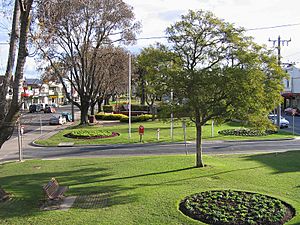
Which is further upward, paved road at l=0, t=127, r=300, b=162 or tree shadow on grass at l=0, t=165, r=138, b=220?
tree shadow on grass at l=0, t=165, r=138, b=220

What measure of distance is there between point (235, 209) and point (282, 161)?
9360 millimetres

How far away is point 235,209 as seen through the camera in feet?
30.8

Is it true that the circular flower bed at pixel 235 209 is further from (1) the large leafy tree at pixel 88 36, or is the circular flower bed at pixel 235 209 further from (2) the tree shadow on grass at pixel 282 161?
(1) the large leafy tree at pixel 88 36

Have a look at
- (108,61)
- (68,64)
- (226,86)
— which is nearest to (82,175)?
(226,86)

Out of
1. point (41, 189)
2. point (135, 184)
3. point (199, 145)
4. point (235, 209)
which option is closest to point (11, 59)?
point (41, 189)

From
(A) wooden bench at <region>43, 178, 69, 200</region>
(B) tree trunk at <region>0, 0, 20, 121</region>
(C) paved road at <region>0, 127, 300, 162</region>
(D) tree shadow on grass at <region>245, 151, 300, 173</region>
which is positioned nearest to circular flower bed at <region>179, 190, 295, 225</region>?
(A) wooden bench at <region>43, 178, 69, 200</region>

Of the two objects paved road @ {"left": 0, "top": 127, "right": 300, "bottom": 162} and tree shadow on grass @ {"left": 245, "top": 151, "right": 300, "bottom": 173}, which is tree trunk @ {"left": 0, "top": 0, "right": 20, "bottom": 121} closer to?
tree shadow on grass @ {"left": 245, "top": 151, "right": 300, "bottom": 173}

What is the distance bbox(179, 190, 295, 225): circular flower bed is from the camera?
28.5 feet

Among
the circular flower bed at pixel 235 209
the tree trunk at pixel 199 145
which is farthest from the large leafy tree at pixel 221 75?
the circular flower bed at pixel 235 209

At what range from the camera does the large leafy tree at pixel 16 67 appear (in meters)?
10.7

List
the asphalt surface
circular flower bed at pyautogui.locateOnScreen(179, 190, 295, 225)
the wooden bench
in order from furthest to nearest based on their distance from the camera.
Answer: the asphalt surface < the wooden bench < circular flower bed at pyautogui.locateOnScreen(179, 190, 295, 225)

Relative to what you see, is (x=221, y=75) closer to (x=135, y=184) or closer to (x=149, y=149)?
(x=135, y=184)

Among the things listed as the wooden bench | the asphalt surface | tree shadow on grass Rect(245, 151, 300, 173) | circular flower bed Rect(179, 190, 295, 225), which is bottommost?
the asphalt surface

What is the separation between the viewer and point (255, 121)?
14617 millimetres
